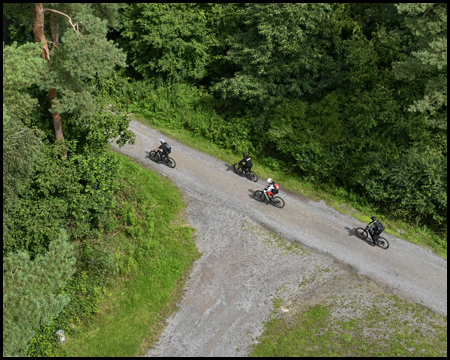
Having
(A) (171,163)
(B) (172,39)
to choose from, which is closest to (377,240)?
(A) (171,163)

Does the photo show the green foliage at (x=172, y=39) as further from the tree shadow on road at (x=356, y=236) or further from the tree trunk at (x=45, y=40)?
the tree shadow on road at (x=356, y=236)

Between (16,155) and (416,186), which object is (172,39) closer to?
(16,155)

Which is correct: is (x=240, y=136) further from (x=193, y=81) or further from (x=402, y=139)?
(x=402, y=139)

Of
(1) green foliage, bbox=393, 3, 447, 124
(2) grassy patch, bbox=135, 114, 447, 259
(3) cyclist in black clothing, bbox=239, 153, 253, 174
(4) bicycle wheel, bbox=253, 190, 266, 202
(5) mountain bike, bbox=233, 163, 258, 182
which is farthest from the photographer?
(5) mountain bike, bbox=233, 163, 258, 182

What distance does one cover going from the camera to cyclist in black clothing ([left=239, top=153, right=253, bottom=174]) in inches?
920

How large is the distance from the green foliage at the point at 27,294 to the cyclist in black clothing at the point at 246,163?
1179cm

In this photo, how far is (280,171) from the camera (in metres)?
25.2

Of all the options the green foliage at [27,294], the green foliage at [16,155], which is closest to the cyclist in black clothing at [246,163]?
the green foliage at [16,155]

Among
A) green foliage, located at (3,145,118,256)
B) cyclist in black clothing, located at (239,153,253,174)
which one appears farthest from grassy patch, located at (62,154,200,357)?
cyclist in black clothing, located at (239,153,253,174)

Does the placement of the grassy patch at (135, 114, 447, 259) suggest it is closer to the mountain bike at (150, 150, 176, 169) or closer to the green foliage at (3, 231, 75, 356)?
the mountain bike at (150, 150, 176, 169)

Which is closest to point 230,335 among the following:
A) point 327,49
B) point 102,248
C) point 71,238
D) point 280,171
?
point 102,248

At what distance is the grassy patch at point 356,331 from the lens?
53.1 ft

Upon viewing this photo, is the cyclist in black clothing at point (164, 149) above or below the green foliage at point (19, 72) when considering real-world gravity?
below

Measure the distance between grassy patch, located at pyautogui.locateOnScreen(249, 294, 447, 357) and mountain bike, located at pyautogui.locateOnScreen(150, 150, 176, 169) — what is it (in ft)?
37.0
